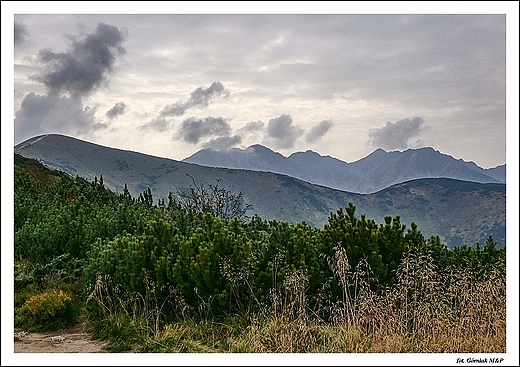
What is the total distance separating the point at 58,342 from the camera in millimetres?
5371

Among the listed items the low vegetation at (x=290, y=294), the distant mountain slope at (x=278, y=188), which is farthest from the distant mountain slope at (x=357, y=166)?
the low vegetation at (x=290, y=294)

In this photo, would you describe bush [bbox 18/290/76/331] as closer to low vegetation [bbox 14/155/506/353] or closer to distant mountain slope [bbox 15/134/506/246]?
low vegetation [bbox 14/155/506/353]

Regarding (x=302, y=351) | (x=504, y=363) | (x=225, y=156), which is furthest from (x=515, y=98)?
(x=225, y=156)

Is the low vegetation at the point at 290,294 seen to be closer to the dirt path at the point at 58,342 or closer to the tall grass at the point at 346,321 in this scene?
the tall grass at the point at 346,321

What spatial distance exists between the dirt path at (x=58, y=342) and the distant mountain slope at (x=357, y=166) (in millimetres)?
61161

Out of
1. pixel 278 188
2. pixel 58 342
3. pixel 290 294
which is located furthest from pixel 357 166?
pixel 58 342

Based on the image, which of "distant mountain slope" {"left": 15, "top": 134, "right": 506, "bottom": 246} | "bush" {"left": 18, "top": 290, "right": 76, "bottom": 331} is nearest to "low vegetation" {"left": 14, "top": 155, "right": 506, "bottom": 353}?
"bush" {"left": 18, "top": 290, "right": 76, "bottom": 331}

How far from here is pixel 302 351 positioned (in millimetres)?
5039

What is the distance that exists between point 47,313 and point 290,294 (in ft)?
9.08

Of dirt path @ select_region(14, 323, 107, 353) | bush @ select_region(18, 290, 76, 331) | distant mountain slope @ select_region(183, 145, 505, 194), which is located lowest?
dirt path @ select_region(14, 323, 107, 353)

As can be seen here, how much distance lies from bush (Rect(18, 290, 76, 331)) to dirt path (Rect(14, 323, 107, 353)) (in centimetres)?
13

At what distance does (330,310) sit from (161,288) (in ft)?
6.21

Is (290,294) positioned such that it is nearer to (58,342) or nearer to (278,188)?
(58,342)

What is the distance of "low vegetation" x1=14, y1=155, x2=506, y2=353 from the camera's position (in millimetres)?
5125
